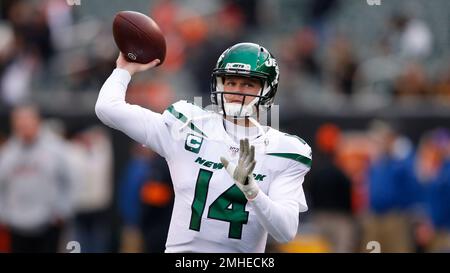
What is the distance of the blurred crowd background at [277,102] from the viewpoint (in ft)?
38.7

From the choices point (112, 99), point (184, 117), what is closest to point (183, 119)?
point (184, 117)

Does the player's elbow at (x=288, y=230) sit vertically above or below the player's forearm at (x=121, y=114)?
below

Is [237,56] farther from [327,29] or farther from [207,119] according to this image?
[327,29]

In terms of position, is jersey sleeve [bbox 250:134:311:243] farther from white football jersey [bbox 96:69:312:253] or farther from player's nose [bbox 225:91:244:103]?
player's nose [bbox 225:91:244:103]

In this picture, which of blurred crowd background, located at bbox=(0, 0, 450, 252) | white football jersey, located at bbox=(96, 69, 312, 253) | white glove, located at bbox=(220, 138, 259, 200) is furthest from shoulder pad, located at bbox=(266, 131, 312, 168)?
blurred crowd background, located at bbox=(0, 0, 450, 252)

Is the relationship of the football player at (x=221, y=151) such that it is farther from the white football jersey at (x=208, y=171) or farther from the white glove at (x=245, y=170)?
the white glove at (x=245, y=170)

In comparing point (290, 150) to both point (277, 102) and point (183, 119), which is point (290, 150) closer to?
point (183, 119)

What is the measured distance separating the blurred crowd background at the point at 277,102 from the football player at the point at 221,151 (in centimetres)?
495

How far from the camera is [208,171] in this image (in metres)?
5.59

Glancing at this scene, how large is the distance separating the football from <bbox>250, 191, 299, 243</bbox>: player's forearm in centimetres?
101

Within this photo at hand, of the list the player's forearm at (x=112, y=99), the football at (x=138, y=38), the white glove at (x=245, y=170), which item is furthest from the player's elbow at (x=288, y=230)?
the football at (x=138, y=38)

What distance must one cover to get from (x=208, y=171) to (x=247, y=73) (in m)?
0.53

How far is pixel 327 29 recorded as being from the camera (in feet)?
50.6

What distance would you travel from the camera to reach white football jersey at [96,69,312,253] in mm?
5562
